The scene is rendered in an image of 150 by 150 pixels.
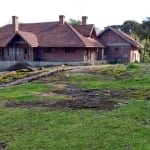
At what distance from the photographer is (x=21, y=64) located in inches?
1763

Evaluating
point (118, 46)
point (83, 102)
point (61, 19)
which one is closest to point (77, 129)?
point (83, 102)

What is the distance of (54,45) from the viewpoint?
52438 mm

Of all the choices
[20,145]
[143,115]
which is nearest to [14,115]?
[20,145]

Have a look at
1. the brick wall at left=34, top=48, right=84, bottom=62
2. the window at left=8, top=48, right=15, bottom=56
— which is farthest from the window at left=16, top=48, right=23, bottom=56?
the brick wall at left=34, top=48, right=84, bottom=62

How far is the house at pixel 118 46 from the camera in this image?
57.4 m

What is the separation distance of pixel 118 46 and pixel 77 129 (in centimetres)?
4652

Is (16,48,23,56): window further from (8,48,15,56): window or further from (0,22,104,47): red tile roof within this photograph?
(0,22,104,47): red tile roof

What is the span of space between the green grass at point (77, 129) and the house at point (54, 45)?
36.0 metres

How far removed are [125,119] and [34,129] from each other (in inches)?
127

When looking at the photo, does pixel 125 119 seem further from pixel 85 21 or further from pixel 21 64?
pixel 85 21

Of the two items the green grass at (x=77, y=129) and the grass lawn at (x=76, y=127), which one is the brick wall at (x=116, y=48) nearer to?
the grass lawn at (x=76, y=127)

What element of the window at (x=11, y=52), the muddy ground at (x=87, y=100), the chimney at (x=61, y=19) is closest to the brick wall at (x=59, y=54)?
the window at (x=11, y=52)

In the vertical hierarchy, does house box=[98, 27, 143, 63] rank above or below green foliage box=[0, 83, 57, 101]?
above

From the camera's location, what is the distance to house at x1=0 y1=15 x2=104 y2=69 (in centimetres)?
5231
